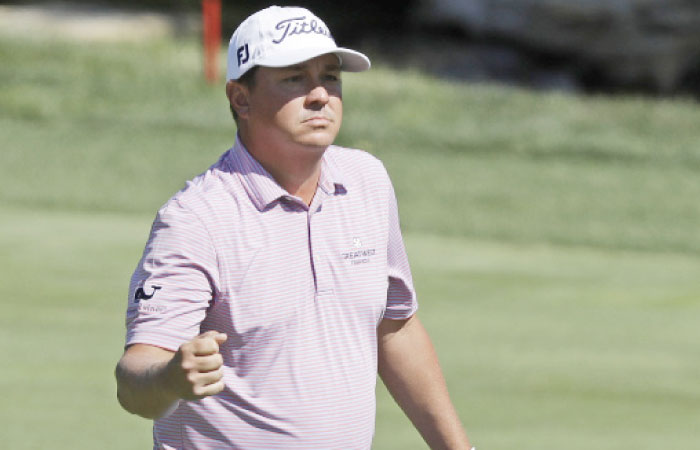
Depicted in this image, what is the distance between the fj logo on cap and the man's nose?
17 cm

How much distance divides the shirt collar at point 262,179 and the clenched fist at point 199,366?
53 centimetres

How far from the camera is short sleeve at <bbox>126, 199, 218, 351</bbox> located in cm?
348

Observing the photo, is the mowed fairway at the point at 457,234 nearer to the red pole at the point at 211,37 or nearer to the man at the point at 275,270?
the red pole at the point at 211,37

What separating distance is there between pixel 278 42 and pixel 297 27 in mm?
59

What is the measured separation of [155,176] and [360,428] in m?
9.53

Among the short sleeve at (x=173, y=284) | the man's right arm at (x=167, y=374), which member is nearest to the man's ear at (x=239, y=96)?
the short sleeve at (x=173, y=284)

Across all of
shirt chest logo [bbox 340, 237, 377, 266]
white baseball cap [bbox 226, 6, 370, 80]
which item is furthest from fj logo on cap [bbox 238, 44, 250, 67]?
shirt chest logo [bbox 340, 237, 377, 266]

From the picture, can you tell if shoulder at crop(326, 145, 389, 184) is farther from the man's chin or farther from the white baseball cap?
the white baseball cap

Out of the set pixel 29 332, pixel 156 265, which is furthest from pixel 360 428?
pixel 29 332

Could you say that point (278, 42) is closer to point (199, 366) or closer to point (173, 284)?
point (173, 284)

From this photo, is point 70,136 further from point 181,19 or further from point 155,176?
point 181,19

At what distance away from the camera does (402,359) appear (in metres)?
4.13

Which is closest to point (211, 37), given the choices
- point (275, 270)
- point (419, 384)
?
point (419, 384)

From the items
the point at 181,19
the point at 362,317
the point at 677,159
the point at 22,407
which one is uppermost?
the point at 181,19
